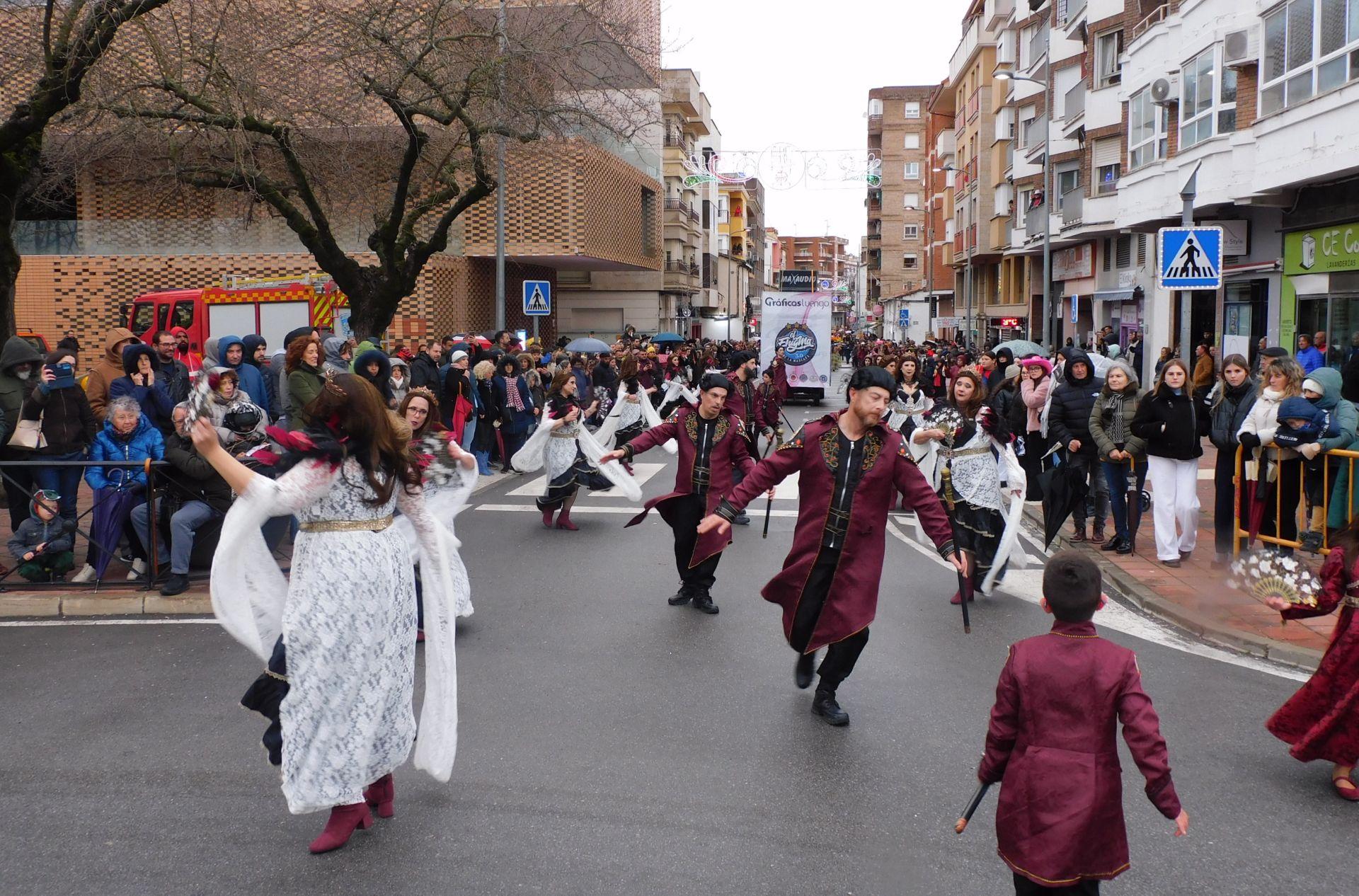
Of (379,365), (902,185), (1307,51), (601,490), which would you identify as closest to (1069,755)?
(379,365)

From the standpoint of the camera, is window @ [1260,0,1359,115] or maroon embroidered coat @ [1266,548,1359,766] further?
window @ [1260,0,1359,115]

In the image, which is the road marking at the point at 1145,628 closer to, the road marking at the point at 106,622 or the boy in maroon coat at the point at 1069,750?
the boy in maroon coat at the point at 1069,750

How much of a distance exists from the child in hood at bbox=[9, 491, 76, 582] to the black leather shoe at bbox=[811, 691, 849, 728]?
19.5 feet

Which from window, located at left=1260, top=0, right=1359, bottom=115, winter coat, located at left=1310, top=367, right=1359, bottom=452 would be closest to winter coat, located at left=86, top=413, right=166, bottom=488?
winter coat, located at left=1310, top=367, right=1359, bottom=452

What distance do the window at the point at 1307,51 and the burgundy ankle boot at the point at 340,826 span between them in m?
17.3

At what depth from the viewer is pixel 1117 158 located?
3522 centimetres

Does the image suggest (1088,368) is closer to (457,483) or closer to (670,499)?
(670,499)

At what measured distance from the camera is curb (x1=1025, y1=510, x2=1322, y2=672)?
736cm

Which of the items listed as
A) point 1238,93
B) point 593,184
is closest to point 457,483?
point 1238,93

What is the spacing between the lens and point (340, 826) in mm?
4609

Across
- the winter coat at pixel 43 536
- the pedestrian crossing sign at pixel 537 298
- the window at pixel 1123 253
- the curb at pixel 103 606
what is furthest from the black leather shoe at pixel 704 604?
the window at pixel 1123 253

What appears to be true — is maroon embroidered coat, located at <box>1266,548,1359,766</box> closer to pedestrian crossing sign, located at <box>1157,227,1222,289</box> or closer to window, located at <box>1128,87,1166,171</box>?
pedestrian crossing sign, located at <box>1157,227,1222,289</box>

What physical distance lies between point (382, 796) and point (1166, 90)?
921 inches

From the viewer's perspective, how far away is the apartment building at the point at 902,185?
96188 mm
